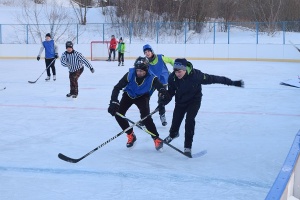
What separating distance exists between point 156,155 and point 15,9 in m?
30.4

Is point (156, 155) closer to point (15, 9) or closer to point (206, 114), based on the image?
point (206, 114)

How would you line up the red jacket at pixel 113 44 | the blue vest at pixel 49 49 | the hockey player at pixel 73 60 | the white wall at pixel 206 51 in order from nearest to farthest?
the hockey player at pixel 73 60 < the blue vest at pixel 49 49 < the red jacket at pixel 113 44 < the white wall at pixel 206 51

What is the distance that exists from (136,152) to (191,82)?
906 millimetres

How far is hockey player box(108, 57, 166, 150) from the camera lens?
14.6 feet

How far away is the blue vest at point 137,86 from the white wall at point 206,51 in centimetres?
1532

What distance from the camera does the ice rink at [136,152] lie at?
3539 millimetres

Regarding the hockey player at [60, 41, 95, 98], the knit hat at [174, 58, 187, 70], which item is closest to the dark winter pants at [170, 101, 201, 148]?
the knit hat at [174, 58, 187, 70]

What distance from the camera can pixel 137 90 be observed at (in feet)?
15.4

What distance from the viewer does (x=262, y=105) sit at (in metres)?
7.85

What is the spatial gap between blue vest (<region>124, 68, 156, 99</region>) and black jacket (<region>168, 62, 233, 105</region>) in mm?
249

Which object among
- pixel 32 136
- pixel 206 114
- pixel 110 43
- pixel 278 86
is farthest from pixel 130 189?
pixel 110 43

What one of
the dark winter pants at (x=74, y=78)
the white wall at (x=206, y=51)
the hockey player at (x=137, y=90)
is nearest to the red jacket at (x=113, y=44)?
the white wall at (x=206, y=51)

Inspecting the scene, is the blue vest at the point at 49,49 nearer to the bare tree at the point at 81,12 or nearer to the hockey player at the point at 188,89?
the hockey player at the point at 188,89

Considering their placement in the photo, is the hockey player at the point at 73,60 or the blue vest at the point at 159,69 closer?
the blue vest at the point at 159,69
